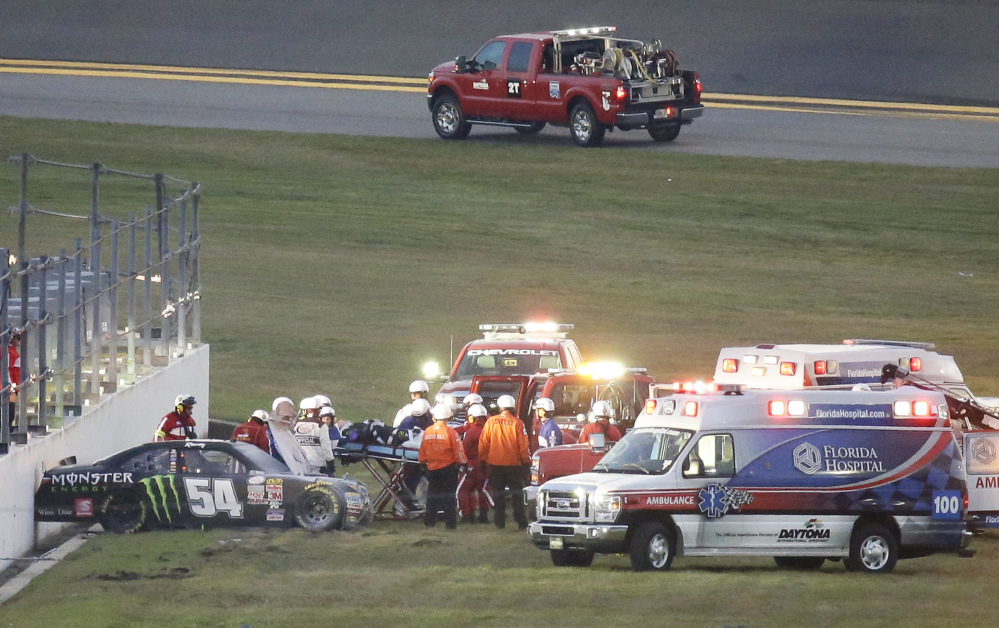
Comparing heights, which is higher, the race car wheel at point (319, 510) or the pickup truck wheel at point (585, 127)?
the pickup truck wheel at point (585, 127)

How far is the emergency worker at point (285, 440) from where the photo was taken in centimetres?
2111

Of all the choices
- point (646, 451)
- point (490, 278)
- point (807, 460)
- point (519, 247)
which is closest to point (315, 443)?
point (646, 451)

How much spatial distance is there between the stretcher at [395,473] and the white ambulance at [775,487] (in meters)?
3.54

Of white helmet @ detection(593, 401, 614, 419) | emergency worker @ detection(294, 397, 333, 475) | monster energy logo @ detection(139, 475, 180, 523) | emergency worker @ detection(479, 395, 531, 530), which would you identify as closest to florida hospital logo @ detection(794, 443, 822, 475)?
white helmet @ detection(593, 401, 614, 419)

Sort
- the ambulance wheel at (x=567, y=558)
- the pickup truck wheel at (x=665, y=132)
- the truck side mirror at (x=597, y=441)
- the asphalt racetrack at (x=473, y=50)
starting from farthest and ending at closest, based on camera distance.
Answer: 1. the asphalt racetrack at (x=473, y=50)
2. the pickup truck wheel at (x=665, y=132)
3. the truck side mirror at (x=597, y=441)
4. the ambulance wheel at (x=567, y=558)

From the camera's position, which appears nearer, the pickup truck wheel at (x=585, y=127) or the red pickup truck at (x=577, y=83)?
the red pickup truck at (x=577, y=83)

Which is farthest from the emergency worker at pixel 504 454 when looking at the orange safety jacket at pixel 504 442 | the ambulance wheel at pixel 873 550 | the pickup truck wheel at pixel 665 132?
the pickup truck wheel at pixel 665 132

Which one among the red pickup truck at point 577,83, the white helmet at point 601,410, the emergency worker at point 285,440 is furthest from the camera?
the red pickup truck at point 577,83

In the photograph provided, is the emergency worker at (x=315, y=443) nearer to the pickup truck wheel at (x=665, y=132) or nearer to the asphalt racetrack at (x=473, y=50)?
the pickup truck wheel at (x=665, y=132)

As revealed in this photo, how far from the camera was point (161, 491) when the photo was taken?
20.0 m

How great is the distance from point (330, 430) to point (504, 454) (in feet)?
Answer: 8.27

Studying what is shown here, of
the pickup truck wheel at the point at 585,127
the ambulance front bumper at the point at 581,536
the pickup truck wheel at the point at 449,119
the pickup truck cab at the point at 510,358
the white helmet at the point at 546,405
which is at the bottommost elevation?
the ambulance front bumper at the point at 581,536

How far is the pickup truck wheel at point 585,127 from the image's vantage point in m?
43.6

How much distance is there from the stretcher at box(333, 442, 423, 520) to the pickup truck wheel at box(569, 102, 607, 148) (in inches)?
882
